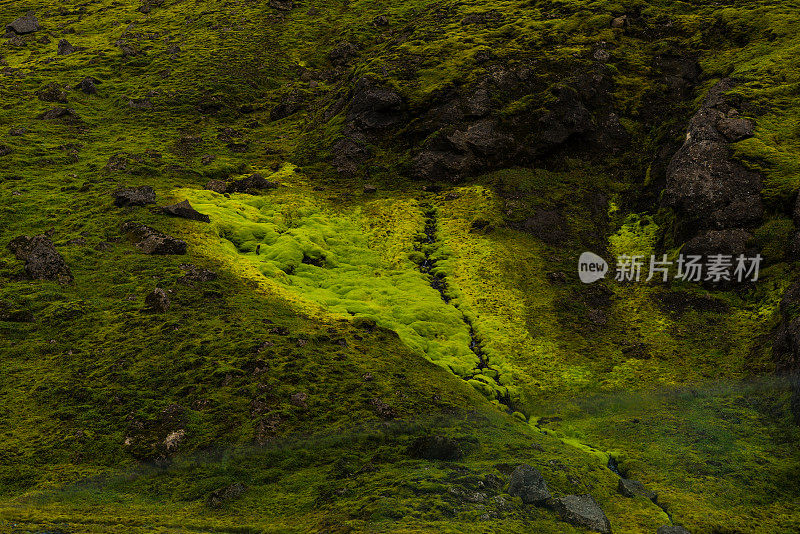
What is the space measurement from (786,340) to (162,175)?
4443cm

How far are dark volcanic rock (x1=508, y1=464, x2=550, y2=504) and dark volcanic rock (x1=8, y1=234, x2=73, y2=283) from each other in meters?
26.8

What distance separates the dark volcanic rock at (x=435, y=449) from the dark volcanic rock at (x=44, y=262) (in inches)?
894

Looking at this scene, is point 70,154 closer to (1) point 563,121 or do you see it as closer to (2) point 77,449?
(2) point 77,449

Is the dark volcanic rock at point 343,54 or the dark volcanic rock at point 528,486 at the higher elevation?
the dark volcanic rock at point 343,54

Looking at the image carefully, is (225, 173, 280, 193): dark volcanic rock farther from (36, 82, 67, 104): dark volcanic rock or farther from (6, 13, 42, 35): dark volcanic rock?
(6, 13, 42, 35): dark volcanic rock

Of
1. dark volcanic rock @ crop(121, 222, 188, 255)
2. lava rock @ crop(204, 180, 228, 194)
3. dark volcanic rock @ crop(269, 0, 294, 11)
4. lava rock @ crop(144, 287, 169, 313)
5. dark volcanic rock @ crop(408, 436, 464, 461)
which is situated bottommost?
dark volcanic rock @ crop(408, 436, 464, 461)

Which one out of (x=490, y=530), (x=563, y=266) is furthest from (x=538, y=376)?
(x=490, y=530)

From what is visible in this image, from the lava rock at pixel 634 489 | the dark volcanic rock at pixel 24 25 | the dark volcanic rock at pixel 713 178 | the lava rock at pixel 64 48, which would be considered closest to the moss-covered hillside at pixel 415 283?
the dark volcanic rock at pixel 713 178

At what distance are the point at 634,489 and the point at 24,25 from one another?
92493 mm

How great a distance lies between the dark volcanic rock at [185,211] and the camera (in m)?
39.9

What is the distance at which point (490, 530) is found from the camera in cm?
1573

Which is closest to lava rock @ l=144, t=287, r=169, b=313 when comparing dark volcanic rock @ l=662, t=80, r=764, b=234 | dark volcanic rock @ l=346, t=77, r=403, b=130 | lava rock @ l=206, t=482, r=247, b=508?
lava rock @ l=206, t=482, r=247, b=508

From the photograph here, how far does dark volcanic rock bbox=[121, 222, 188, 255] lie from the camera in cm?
3559

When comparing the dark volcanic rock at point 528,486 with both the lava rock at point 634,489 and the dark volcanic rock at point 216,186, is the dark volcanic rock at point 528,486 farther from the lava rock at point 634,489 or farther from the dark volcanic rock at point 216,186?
the dark volcanic rock at point 216,186
